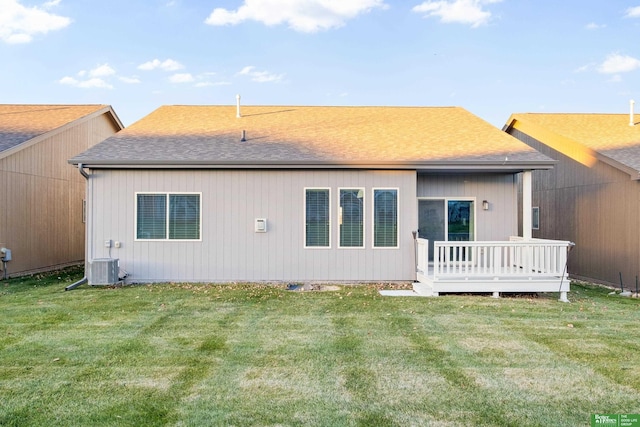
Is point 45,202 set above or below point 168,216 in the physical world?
above

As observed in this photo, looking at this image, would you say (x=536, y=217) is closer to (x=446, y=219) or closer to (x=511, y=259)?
(x=446, y=219)

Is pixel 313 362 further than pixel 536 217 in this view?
No

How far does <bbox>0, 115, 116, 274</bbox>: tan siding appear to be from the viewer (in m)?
11.0

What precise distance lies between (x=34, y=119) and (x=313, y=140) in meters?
8.84

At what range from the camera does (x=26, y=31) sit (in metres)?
16.3

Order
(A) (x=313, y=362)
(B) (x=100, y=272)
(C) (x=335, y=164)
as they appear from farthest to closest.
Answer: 1. (C) (x=335, y=164)
2. (B) (x=100, y=272)
3. (A) (x=313, y=362)

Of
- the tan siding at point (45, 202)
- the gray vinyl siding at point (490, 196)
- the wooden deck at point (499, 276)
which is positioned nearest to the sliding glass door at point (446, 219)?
the gray vinyl siding at point (490, 196)

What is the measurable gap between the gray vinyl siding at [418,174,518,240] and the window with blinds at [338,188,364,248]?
160cm

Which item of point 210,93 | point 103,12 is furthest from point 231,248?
point 210,93

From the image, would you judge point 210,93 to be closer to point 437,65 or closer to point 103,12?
point 103,12

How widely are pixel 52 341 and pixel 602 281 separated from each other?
1167 centimetres

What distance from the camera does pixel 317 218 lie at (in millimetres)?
9562

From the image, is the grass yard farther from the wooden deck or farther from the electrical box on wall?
the electrical box on wall

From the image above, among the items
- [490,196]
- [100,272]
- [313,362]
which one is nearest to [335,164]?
[490,196]
